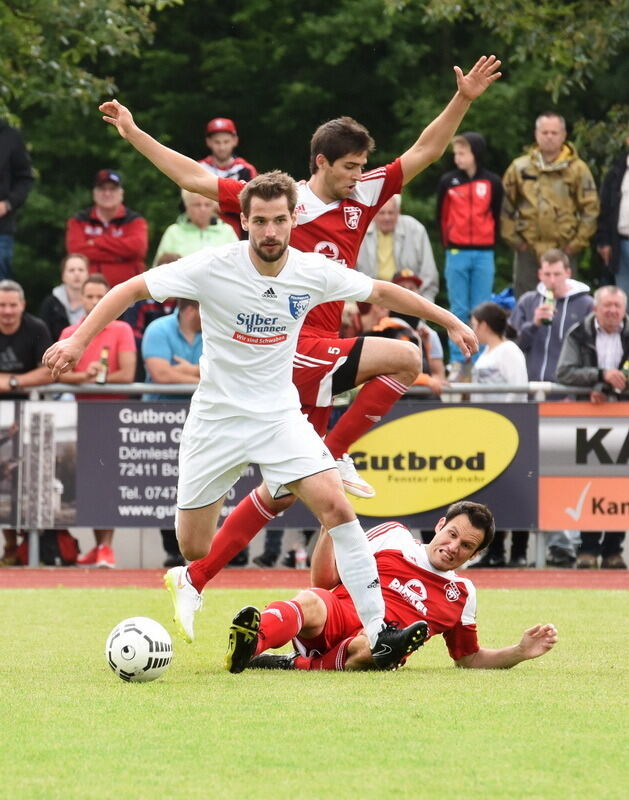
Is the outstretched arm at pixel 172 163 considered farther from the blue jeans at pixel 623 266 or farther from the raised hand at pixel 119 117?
the blue jeans at pixel 623 266

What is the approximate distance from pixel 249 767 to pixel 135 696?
1723 millimetres

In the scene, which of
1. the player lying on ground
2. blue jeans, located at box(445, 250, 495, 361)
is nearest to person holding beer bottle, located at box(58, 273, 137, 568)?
blue jeans, located at box(445, 250, 495, 361)

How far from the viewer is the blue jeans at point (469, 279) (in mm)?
16797

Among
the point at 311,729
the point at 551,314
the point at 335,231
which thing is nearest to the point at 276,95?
the point at 551,314

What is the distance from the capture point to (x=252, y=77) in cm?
2733

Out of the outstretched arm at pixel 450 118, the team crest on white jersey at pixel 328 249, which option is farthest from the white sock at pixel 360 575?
the outstretched arm at pixel 450 118

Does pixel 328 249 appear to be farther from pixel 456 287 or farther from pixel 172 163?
pixel 456 287

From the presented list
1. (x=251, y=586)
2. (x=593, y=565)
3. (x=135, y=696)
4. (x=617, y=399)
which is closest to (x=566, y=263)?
Result: (x=617, y=399)

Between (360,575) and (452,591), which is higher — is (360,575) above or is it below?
above

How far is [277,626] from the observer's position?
302 inches

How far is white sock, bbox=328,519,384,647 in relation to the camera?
7.67 meters

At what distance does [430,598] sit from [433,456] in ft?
19.7

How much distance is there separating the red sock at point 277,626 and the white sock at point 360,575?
299mm

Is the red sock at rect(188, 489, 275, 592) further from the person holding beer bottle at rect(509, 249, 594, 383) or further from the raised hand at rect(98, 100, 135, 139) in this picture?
the person holding beer bottle at rect(509, 249, 594, 383)
